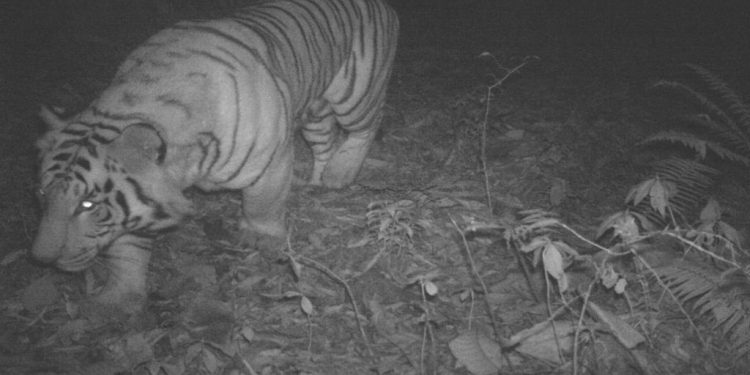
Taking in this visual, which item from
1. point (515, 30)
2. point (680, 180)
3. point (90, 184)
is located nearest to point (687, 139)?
point (680, 180)

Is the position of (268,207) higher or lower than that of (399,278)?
higher

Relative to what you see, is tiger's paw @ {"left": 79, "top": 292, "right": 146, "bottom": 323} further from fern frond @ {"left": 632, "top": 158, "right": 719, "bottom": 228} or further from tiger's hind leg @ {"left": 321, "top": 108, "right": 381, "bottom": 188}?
fern frond @ {"left": 632, "top": 158, "right": 719, "bottom": 228}

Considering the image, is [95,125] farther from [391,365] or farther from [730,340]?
[730,340]

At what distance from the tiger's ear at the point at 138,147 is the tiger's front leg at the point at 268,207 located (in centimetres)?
60

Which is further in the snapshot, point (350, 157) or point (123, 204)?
point (350, 157)

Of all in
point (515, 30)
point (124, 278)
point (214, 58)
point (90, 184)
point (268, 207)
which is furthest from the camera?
point (515, 30)

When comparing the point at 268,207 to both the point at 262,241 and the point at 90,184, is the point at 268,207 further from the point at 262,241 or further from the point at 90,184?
the point at 90,184

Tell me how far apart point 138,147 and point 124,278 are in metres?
0.79

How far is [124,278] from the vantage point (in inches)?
108

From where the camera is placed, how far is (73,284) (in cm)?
292

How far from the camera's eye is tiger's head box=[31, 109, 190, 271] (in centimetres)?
225

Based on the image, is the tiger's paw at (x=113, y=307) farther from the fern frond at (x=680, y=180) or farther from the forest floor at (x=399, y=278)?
the fern frond at (x=680, y=180)

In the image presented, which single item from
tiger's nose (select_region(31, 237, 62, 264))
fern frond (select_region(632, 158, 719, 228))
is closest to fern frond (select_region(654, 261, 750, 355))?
fern frond (select_region(632, 158, 719, 228))

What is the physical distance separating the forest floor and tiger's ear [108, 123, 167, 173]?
49cm
